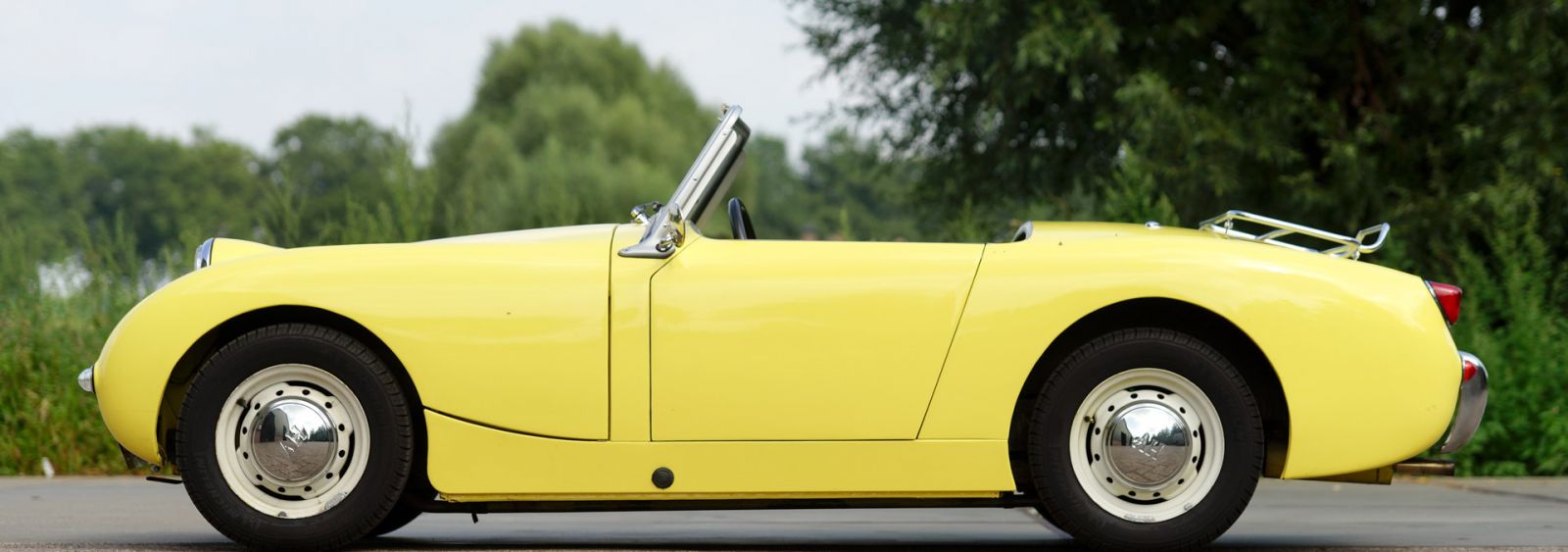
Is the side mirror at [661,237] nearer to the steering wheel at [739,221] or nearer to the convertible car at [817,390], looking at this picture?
the convertible car at [817,390]

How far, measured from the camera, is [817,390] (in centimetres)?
455

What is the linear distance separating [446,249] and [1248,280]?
2250 millimetres

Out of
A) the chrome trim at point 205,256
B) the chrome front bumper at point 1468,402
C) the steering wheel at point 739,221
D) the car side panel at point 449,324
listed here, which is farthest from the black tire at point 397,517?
the chrome front bumper at point 1468,402

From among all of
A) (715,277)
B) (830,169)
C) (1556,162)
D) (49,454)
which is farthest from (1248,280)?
(830,169)

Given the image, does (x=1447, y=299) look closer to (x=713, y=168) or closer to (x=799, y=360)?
(x=799, y=360)

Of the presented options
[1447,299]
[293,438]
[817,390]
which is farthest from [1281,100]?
[293,438]

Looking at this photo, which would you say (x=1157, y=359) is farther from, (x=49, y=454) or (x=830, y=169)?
(x=830, y=169)

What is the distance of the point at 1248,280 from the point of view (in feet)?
15.0

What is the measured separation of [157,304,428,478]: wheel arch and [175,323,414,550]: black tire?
2.9 inches

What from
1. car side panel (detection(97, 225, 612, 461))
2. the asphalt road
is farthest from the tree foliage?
car side panel (detection(97, 225, 612, 461))

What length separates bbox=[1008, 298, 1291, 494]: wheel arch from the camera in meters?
4.64

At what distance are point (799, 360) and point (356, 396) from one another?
1226 mm

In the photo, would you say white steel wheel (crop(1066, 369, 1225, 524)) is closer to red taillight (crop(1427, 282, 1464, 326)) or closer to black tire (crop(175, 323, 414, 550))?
red taillight (crop(1427, 282, 1464, 326))

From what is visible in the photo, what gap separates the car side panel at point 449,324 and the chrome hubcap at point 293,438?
0.28m
